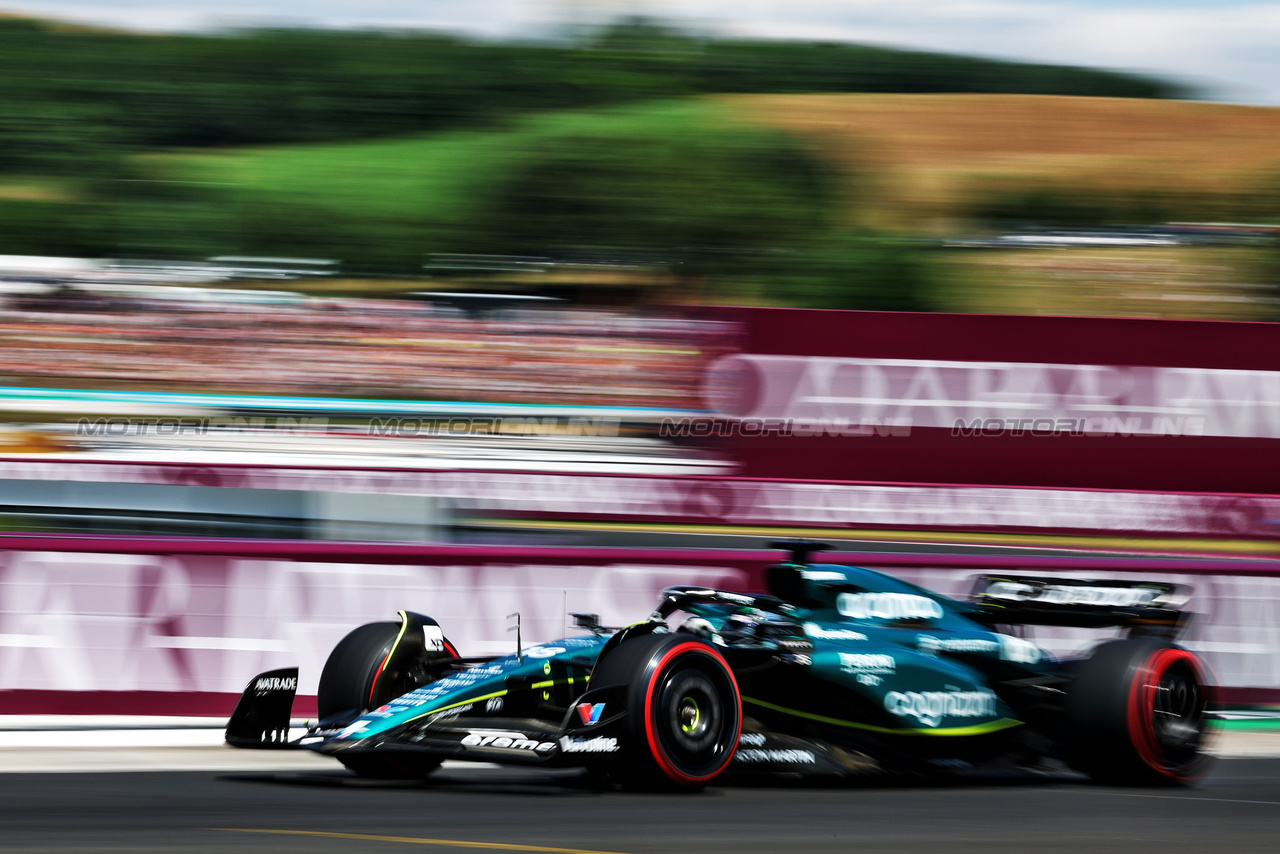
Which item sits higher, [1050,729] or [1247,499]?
[1247,499]

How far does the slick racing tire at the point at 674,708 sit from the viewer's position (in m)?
5.58

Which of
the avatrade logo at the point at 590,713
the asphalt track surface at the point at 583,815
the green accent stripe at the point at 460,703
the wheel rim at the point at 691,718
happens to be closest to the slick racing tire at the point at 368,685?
the asphalt track surface at the point at 583,815

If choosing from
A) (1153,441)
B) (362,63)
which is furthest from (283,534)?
(362,63)

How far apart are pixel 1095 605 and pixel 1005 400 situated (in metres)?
7.32

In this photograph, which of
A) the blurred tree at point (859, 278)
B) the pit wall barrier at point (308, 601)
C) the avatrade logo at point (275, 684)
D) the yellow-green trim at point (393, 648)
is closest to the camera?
→ the avatrade logo at point (275, 684)

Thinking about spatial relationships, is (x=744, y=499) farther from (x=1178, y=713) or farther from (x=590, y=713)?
(x=590, y=713)

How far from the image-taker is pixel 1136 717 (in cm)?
652

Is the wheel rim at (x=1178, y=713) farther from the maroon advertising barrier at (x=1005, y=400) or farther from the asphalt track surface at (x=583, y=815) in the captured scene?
the maroon advertising barrier at (x=1005, y=400)

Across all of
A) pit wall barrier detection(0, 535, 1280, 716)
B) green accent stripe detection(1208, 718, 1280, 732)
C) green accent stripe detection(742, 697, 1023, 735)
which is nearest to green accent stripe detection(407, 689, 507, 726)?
green accent stripe detection(742, 697, 1023, 735)

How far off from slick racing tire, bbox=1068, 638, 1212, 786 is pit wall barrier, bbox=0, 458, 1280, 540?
6.81 m

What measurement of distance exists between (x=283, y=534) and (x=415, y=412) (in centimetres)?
331

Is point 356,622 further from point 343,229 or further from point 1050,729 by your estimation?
point 343,229

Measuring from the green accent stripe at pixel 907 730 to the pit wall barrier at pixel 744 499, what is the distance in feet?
22.7

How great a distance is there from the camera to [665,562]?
9078 millimetres
